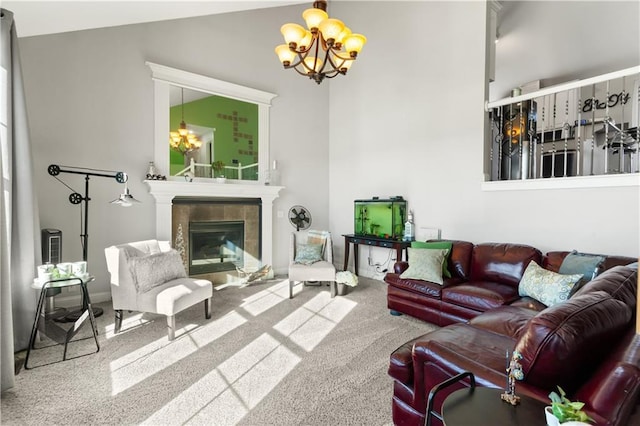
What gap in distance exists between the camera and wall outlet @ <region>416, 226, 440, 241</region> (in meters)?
4.40

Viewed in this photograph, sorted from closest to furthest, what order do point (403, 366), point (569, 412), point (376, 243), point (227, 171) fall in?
1. point (569, 412)
2. point (403, 366)
3. point (376, 243)
4. point (227, 171)

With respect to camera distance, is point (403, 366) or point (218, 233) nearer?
point (403, 366)

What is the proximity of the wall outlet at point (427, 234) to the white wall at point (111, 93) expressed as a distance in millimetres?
2387

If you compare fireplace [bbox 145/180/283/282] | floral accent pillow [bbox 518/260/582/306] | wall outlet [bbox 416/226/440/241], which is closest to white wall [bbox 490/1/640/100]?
wall outlet [bbox 416/226/440/241]

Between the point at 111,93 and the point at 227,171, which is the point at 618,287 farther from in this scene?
the point at 111,93

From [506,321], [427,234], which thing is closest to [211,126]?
[427,234]

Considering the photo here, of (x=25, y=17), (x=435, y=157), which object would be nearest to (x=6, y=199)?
(x=25, y=17)

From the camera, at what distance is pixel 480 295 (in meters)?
2.82

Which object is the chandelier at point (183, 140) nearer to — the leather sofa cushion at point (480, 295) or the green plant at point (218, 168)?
the green plant at point (218, 168)

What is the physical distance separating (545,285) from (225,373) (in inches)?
103

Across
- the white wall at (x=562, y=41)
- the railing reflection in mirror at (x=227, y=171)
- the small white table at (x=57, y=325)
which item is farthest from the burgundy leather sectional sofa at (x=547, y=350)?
the railing reflection in mirror at (x=227, y=171)

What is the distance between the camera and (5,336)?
6.64ft

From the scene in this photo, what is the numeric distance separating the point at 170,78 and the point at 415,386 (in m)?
4.57

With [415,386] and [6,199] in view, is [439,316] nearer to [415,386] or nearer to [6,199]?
[415,386]
